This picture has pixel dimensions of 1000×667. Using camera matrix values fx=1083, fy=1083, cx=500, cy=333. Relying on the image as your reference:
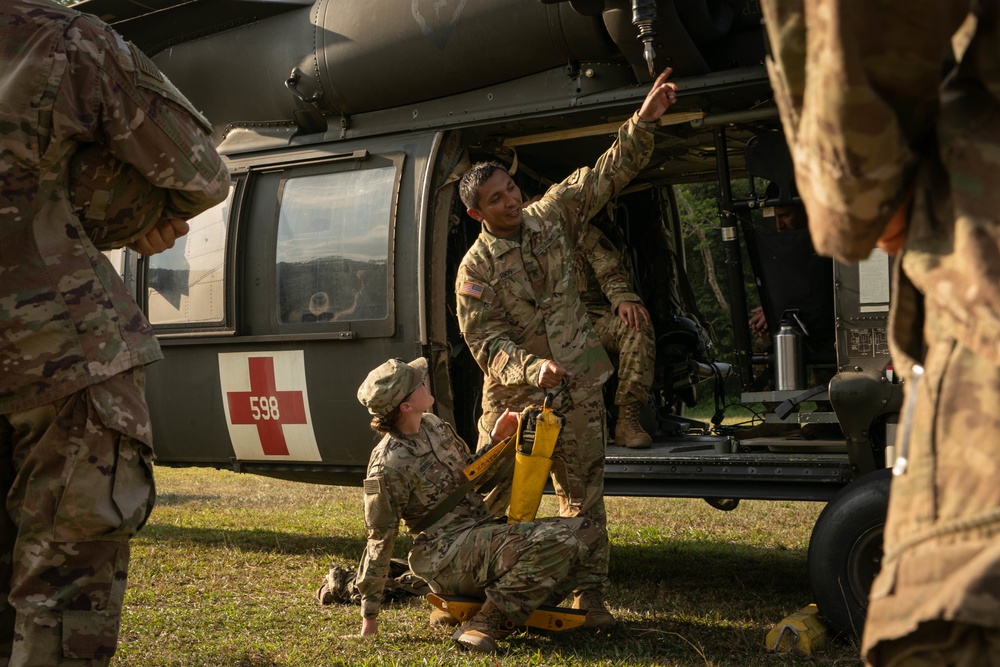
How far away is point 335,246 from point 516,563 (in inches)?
89.1

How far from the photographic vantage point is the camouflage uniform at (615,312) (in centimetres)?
620

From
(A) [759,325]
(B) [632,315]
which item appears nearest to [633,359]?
(B) [632,315]

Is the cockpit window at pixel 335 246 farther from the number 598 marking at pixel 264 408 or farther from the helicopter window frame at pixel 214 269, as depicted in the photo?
the number 598 marking at pixel 264 408

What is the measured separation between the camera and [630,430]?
6.07m

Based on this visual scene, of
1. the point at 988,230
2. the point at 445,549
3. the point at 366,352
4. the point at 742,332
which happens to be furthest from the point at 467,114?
the point at 988,230

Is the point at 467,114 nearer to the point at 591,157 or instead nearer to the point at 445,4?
the point at 445,4

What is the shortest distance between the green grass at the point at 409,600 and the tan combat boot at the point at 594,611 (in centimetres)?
7

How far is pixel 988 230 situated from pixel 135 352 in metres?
1.91

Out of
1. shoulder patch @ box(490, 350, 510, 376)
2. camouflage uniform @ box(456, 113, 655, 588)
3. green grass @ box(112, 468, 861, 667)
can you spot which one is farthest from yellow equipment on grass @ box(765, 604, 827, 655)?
shoulder patch @ box(490, 350, 510, 376)

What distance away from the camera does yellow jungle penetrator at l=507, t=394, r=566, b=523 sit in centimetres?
429

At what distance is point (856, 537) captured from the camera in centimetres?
409

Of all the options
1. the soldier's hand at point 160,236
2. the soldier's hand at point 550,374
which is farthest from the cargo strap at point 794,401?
the soldier's hand at point 160,236

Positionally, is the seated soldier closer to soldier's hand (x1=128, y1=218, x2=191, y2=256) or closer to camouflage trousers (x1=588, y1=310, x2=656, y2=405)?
camouflage trousers (x1=588, y1=310, x2=656, y2=405)

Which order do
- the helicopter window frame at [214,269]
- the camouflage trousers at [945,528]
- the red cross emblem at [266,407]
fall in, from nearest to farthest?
the camouflage trousers at [945,528] < the red cross emblem at [266,407] < the helicopter window frame at [214,269]
